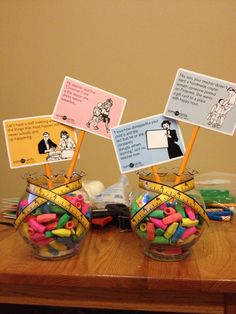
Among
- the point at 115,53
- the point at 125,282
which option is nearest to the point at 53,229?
the point at 125,282

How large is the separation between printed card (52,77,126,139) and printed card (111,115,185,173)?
1.2 inches

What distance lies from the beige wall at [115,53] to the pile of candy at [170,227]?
594mm

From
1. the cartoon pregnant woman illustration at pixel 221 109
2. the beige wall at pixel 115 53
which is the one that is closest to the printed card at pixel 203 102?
the cartoon pregnant woman illustration at pixel 221 109

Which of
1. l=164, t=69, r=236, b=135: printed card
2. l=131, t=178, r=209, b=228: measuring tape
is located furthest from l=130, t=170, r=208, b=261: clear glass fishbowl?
l=164, t=69, r=236, b=135: printed card

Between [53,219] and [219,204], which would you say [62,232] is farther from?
[219,204]

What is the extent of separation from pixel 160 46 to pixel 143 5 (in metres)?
0.14

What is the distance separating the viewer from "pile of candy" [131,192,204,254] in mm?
508

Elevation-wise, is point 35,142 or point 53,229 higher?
point 35,142

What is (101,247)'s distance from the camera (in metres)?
0.61

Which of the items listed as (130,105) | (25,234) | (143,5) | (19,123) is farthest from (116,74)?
(25,234)

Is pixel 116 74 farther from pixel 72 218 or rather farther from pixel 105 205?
pixel 72 218

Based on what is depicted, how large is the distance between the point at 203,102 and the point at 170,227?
0.71 ft

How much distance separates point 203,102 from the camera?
56cm

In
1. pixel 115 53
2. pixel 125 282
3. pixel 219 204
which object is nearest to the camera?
pixel 125 282
